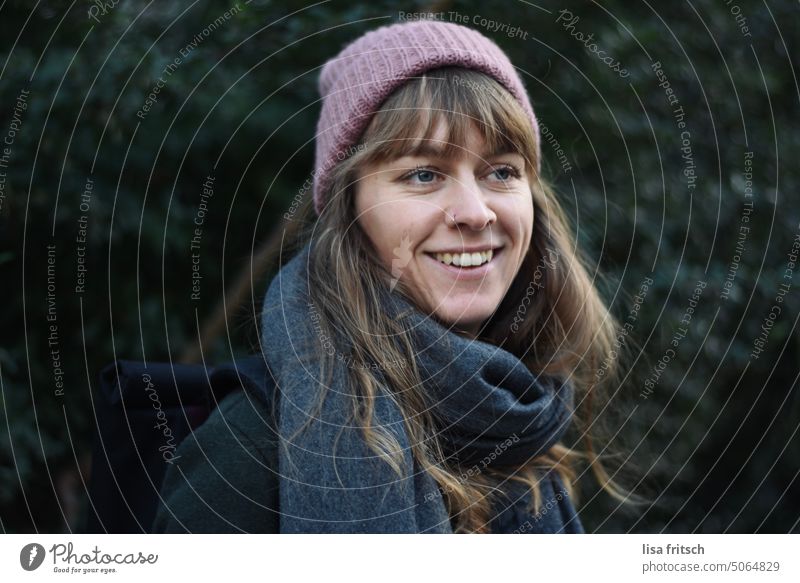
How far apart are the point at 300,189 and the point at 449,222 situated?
755 mm

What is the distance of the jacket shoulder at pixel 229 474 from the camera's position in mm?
1059

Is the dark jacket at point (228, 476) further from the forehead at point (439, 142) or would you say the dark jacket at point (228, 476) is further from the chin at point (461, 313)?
the forehead at point (439, 142)

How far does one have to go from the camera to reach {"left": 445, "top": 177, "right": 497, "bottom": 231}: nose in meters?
1.15

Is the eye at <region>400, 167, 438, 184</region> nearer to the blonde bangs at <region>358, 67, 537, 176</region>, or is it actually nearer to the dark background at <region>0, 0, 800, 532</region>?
the blonde bangs at <region>358, 67, 537, 176</region>

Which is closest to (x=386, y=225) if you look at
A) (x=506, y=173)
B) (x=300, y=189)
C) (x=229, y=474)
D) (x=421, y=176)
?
(x=421, y=176)

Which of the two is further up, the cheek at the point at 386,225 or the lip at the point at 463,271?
the cheek at the point at 386,225

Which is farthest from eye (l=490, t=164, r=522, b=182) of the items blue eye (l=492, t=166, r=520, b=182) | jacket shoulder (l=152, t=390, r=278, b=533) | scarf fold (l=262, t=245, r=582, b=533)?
jacket shoulder (l=152, t=390, r=278, b=533)

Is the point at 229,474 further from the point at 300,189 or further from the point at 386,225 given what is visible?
the point at 300,189

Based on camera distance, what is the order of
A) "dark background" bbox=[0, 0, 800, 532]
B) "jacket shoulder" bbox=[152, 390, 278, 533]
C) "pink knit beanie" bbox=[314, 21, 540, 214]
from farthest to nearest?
"dark background" bbox=[0, 0, 800, 532] → "pink knit beanie" bbox=[314, 21, 540, 214] → "jacket shoulder" bbox=[152, 390, 278, 533]

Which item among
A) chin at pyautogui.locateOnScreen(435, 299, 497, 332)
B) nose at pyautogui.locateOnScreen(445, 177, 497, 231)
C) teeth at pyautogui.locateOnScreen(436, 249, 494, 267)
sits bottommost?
chin at pyautogui.locateOnScreen(435, 299, 497, 332)

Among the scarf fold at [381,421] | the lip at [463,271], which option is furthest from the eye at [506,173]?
the scarf fold at [381,421]
